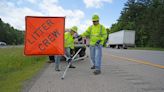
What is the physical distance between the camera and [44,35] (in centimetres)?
1122

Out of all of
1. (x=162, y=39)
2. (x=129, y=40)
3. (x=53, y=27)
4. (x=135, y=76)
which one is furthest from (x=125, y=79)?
(x=162, y=39)

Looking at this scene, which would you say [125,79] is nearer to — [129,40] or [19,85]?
[19,85]

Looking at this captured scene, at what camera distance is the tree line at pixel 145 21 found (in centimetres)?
7613

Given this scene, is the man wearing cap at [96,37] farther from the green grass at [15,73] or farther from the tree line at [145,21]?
the tree line at [145,21]

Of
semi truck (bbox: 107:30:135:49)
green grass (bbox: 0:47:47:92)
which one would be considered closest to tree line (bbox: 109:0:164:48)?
semi truck (bbox: 107:30:135:49)

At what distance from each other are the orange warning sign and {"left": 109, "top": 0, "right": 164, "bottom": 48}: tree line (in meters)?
62.4

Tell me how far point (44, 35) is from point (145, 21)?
303 ft

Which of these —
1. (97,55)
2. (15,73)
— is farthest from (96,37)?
(15,73)

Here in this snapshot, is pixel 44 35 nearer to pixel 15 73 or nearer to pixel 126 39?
pixel 15 73

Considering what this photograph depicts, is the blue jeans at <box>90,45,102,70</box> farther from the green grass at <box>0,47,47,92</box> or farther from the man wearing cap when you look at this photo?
the green grass at <box>0,47,47,92</box>

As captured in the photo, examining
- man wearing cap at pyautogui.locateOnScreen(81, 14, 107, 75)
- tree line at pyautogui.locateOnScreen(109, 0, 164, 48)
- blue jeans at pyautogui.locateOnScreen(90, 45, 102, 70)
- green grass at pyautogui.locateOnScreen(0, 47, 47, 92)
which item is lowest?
green grass at pyautogui.locateOnScreen(0, 47, 47, 92)

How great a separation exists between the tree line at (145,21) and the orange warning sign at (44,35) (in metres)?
62.4

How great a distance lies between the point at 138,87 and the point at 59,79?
9.55 ft

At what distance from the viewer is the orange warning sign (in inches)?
437
